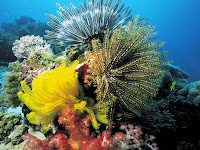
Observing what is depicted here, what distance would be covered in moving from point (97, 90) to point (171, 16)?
13061 cm

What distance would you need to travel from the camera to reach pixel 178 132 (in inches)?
139

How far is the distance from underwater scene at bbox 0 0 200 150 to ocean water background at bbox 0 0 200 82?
88607mm

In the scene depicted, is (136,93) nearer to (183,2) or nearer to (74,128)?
(74,128)

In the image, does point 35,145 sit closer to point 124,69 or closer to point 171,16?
point 124,69

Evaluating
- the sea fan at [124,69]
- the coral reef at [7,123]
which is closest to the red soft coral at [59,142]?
the sea fan at [124,69]

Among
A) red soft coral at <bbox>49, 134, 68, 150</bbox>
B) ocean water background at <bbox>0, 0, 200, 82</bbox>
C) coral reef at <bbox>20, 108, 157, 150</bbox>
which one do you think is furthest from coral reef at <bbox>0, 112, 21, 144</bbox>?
ocean water background at <bbox>0, 0, 200, 82</bbox>

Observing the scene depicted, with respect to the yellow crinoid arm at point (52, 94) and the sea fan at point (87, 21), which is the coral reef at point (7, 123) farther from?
the sea fan at point (87, 21)

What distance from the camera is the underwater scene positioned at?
2.05m

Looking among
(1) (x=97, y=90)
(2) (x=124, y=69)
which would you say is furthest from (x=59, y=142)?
(2) (x=124, y=69)

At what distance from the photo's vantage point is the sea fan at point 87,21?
9.72 ft

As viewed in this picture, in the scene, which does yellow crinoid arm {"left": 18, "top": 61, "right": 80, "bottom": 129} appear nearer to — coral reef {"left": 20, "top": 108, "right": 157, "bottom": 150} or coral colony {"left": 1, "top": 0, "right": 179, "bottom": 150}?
coral colony {"left": 1, "top": 0, "right": 179, "bottom": 150}

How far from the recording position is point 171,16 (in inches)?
4053

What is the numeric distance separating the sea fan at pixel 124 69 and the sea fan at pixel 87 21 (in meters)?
0.82

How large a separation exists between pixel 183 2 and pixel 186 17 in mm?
12402
